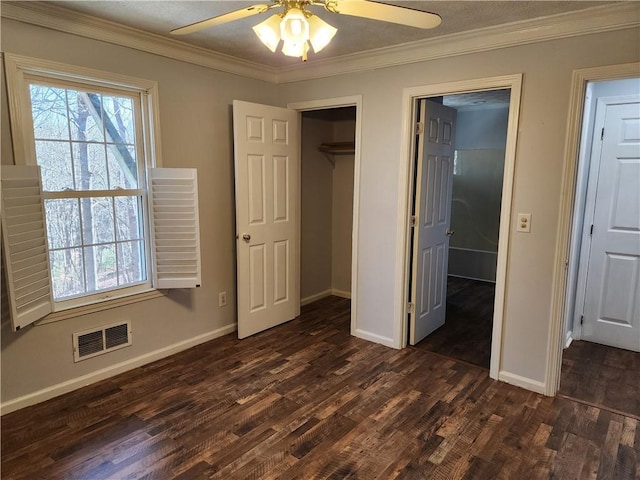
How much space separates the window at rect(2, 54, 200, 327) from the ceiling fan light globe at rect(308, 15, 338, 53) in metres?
1.63

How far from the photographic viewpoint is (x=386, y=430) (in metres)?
2.34

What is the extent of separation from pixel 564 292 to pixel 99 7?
3.31 m

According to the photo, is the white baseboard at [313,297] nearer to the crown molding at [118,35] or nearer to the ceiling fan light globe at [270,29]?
the crown molding at [118,35]

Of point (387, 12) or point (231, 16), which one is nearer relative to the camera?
point (387, 12)

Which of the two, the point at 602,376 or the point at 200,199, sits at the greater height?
the point at 200,199

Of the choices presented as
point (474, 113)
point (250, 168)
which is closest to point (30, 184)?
point (250, 168)

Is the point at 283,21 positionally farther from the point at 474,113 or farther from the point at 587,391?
the point at 474,113

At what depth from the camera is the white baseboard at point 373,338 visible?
346 centimetres

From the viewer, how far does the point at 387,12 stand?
5.03 feet

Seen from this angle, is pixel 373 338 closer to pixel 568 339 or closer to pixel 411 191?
pixel 411 191

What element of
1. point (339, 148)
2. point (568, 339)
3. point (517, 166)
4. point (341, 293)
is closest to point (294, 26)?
point (517, 166)

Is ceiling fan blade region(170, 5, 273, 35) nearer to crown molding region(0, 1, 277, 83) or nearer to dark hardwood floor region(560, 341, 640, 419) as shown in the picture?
crown molding region(0, 1, 277, 83)

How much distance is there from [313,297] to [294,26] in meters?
3.46

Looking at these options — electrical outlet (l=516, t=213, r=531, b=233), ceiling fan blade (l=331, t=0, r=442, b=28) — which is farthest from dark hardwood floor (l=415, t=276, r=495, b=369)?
ceiling fan blade (l=331, t=0, r=442, b=28)
